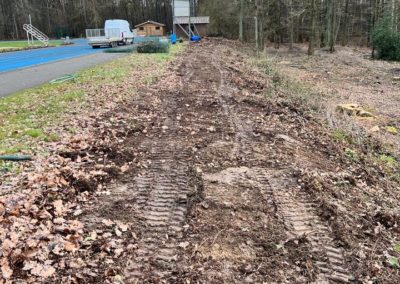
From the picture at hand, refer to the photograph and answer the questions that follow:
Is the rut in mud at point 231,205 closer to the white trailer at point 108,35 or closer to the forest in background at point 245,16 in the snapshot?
the forest in background at point 245,16

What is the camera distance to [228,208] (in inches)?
214

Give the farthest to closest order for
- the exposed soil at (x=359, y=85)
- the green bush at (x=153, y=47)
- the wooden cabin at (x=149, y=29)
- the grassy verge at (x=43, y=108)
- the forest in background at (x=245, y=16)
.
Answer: the wooden cabin at (x=149, y=29), the forest in background at (x=245, y=16), the green bush at (x=153, y=47), the exposed soil at (x=359, y=85), the grassy verge at (x=43, y=108)

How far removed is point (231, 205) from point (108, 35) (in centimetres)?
3399

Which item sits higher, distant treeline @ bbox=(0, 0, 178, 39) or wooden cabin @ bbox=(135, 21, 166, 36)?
distant treeline @ bbox=(0, 0, 178, 39)

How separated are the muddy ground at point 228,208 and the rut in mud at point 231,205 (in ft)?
0.05

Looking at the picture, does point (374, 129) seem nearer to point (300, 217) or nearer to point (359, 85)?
point (300, 217)

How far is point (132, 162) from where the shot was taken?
22.8 ft

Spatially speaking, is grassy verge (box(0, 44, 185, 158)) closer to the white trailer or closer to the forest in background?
the forest in background

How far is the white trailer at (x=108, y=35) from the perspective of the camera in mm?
36031

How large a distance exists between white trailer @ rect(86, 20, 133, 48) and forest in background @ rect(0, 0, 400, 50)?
12202mm

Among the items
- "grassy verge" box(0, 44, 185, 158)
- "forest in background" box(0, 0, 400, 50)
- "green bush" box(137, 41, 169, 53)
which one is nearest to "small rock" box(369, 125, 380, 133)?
"grassy verge" box(0, 44, 185, 158)

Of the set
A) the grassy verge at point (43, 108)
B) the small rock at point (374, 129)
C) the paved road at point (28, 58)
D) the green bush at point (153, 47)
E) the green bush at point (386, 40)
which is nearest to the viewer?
the grassy verge at point (43, 108)

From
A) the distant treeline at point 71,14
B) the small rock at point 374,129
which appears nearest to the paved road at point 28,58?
the small rock at point 374,129

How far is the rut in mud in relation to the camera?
4219mm
